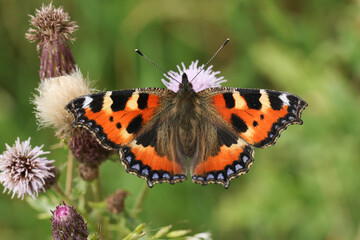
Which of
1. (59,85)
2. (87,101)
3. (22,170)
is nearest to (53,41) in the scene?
(59,85)

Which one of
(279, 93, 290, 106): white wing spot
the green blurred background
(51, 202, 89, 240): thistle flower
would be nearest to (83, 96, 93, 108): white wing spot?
(51, 202, 89, 240): thistle flower

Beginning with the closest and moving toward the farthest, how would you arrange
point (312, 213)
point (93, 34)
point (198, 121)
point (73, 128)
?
1. point (73, 128)
2. point (198, 121)
3. point (312, 213)
4. point (93, 34)

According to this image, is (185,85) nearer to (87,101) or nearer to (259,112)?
(259,112)

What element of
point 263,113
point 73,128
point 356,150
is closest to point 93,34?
point 73,128

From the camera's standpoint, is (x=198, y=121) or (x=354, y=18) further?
(x=354, y=18)

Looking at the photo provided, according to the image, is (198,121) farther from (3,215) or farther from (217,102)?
(3,215)

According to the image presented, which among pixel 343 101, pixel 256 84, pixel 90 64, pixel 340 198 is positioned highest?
pixel 90 64

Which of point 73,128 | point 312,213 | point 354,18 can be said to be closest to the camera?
point 73,128
